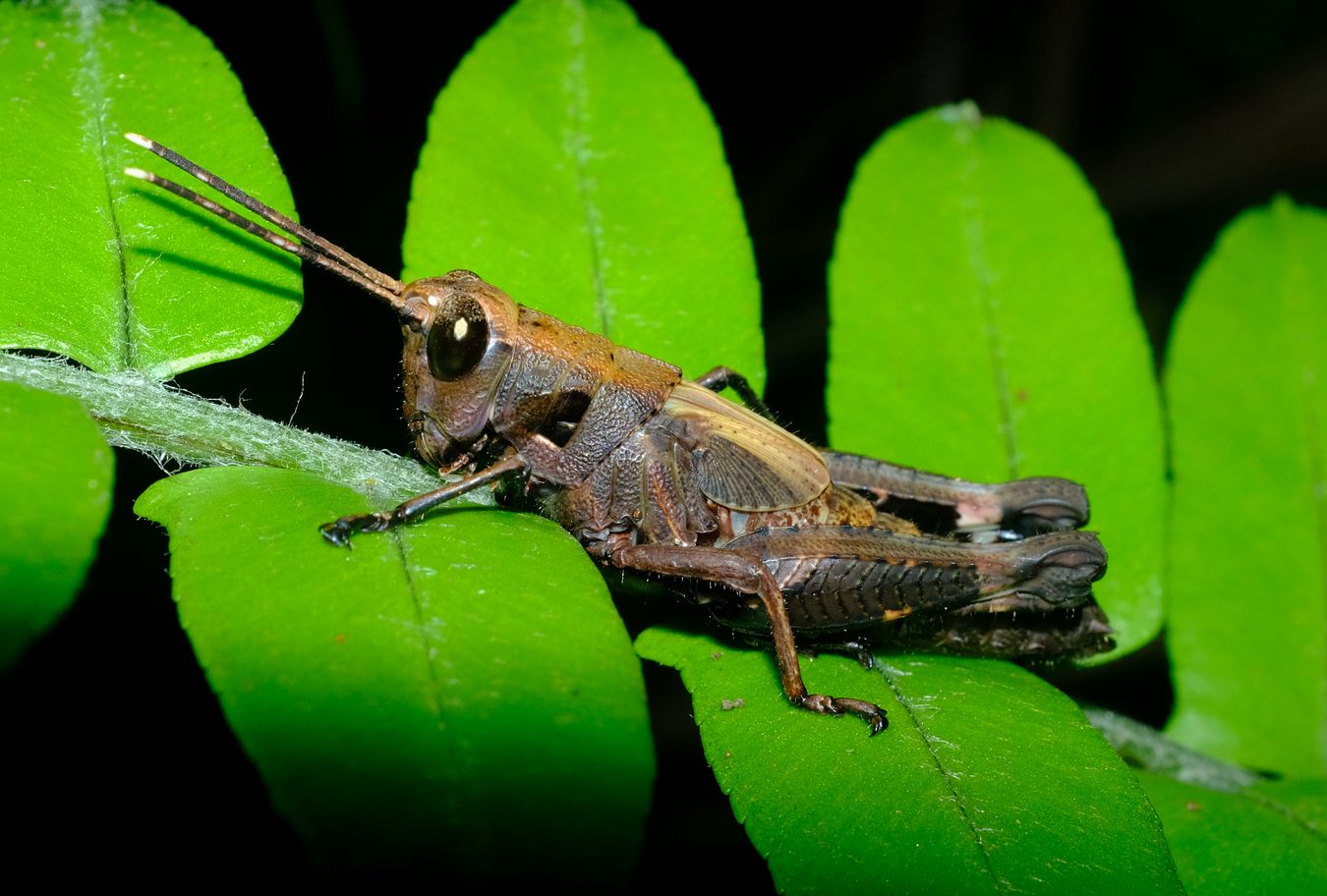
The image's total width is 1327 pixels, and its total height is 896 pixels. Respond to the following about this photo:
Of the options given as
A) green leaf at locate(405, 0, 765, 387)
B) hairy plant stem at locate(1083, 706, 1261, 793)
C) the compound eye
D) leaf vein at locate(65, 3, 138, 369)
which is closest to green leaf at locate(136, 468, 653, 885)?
leaf vein at locate(65, 3, 138, 369)

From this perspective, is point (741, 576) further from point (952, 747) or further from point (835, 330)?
point (835, 330)

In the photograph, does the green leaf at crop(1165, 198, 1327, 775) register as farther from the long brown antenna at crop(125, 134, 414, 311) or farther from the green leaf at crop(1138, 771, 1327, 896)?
the long brown antenna at crop(125, 134, 414, 311)

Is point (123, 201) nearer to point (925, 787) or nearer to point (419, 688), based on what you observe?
point (419, 688)

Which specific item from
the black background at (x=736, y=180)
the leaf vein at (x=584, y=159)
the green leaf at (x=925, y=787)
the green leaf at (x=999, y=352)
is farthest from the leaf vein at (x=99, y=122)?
the green leaf at (x=999, y=352)

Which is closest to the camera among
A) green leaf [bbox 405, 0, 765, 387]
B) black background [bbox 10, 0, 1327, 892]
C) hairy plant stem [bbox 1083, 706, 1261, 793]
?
green leaf [bbox 405, 0, 765, 387]

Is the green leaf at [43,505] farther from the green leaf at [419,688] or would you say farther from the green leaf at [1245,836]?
the green leaf at [1245,836]
